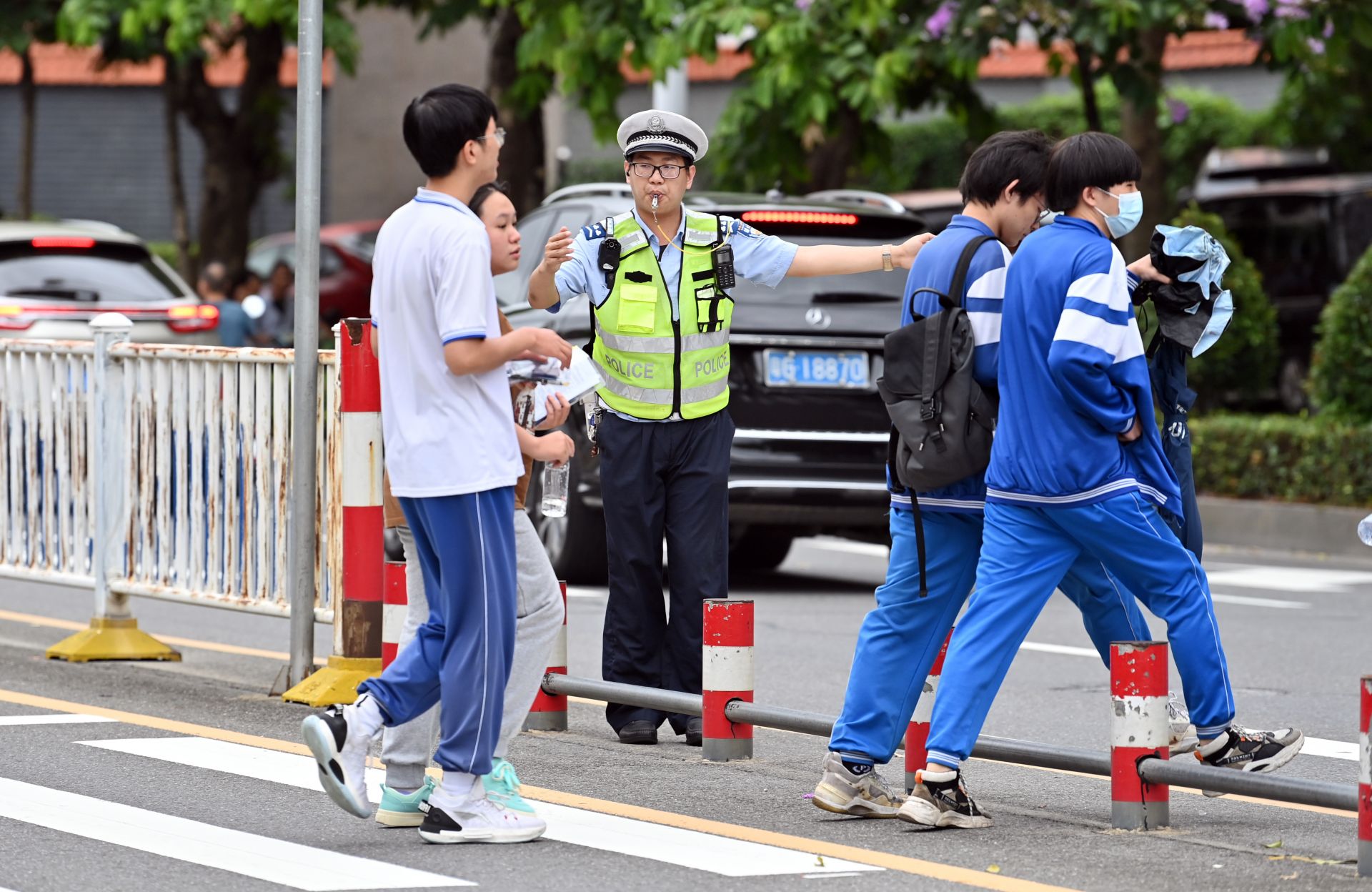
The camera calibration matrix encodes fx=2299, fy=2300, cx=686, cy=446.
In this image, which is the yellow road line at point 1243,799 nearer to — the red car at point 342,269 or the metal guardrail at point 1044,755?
the metal guardrail at point 1044,755

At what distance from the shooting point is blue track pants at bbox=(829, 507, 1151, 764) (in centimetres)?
582

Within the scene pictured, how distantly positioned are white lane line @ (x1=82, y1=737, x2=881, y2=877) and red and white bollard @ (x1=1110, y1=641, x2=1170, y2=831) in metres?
0.76

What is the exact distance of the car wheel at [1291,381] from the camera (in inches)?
795

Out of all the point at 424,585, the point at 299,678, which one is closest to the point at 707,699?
the point at 424,585

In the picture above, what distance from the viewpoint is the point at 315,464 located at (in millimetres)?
7922

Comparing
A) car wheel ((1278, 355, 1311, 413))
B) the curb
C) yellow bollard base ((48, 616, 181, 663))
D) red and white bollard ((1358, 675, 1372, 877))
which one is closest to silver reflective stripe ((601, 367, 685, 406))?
red and white bollard ((1358, 675, 1372, 877))

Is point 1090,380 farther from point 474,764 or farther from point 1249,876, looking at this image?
point 474,764

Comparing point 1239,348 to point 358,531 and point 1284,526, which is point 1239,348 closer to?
point 1284,526

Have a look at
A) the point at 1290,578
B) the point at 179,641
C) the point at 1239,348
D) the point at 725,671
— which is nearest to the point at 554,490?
the point at 725,671

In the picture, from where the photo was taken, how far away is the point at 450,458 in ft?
17.2

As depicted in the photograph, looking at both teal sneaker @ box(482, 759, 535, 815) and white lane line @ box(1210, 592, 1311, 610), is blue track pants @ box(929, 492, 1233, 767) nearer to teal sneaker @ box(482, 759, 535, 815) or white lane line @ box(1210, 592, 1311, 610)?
teal sneaker @ box(482, 759, 535, 815)

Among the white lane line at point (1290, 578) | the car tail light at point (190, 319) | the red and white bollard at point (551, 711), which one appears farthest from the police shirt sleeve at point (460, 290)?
the car tail light at point (190, 319)

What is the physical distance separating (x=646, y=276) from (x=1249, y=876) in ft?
8.94

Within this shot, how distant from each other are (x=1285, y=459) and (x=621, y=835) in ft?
32.0
